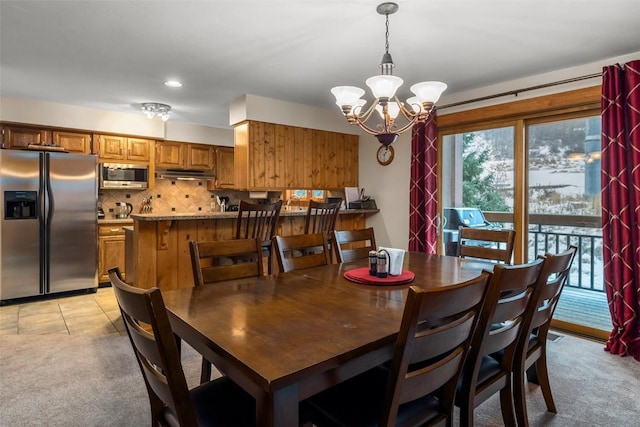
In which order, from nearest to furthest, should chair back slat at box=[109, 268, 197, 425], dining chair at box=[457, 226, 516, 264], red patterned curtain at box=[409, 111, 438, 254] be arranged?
chair back slat at box=[109, 268, 197, 425], dining chair at box=[457, 226, 516, 264], red patterned curtain at box=[409, 111, 438, 254]

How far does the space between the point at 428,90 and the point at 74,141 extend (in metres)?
4.74

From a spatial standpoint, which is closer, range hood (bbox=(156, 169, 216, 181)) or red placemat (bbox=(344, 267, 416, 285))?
red placemat (bbox=(344, 267, 416, 285))

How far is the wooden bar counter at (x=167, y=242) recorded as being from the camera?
3176mm

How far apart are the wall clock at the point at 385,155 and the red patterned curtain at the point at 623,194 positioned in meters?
2.28

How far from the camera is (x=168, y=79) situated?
363cm

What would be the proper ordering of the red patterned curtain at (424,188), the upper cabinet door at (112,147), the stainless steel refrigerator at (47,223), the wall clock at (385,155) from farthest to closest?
the upper cabinet door at (112,147) → the wall clock at (385,155) → the stainless steel refrigerator at (47,223) → the red patterned curtain at (424,188)

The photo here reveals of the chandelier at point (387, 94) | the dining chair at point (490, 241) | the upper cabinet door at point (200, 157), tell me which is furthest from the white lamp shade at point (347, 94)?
the upper cabinet door at point (200, 157)

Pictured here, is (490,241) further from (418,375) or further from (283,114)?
(283,114)

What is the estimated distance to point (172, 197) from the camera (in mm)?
6062

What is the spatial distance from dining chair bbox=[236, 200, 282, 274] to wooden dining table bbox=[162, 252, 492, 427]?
1.21 meters

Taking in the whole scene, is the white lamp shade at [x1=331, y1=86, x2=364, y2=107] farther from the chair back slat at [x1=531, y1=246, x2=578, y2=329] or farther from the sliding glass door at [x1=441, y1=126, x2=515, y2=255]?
the sliding glass door at [x1=441, y1=126, x2=515, y2=255]

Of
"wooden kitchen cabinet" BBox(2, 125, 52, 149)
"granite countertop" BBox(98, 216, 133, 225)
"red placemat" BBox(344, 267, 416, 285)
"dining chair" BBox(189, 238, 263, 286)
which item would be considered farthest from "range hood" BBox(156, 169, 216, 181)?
"red placemat" BBox(344, 267, 416, 285)

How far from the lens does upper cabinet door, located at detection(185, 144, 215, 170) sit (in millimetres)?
5945

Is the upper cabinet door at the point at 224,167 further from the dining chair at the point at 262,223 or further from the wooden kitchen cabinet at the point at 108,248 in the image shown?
the dining chair at the point at 262,223
